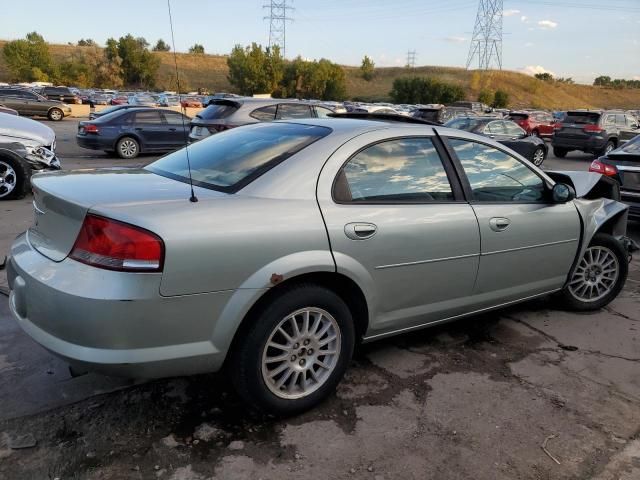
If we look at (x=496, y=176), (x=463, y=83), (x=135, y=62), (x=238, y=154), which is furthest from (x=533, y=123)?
(x=463, y=83)

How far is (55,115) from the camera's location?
93.8 feet

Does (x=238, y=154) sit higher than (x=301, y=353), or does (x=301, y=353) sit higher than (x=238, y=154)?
(x=238, y=154)

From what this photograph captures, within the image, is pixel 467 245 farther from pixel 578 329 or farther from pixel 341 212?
pixel 578 329

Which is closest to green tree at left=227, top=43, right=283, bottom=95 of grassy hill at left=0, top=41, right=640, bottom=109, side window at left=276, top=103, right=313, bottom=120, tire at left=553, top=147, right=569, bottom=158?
grassy hill at left=0, top=41, right=640, bottom=109

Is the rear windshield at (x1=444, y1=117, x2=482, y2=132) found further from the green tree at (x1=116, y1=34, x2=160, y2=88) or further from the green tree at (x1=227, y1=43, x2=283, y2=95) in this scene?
the green tree at (x1=116, y1=34, x2=160, y2=88)

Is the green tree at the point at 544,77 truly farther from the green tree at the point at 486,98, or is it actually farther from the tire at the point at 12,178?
the tire at the point at 12,178

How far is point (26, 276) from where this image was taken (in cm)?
262

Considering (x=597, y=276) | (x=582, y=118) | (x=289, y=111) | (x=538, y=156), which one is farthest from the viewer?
(x=582, y=118)

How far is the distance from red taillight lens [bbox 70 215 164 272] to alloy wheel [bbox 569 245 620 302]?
3468 mm

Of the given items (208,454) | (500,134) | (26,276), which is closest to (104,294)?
(26,276)

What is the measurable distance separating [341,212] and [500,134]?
14887 millimetres

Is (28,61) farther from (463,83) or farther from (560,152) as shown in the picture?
(560,152)

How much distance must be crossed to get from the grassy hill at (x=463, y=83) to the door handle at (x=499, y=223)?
297 ft

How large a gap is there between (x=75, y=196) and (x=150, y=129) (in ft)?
43.0
